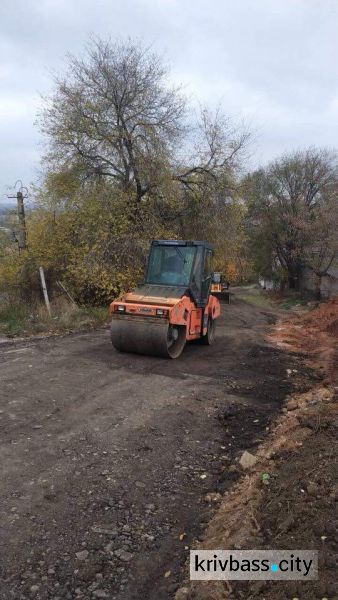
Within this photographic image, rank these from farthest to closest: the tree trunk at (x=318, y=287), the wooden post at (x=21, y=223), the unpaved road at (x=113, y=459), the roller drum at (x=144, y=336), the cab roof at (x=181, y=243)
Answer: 1. the tree trunk at (x=318, y=287)
2. the wooden post at (x=21, y=223)
3. the cab roof at (x=181, y=243)
4. the roller drum at (x=144, y=336)
5. the unpaved road at (x=113, y=459)

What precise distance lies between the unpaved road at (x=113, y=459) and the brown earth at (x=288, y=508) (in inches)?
10.4

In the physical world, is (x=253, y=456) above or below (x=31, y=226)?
below

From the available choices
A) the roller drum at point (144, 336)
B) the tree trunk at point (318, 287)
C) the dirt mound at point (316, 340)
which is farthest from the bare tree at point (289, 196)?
the roller drum at point (144, 336)

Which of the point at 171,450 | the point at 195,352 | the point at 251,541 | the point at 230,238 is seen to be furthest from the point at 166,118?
the point at 251,541

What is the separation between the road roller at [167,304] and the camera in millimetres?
9102

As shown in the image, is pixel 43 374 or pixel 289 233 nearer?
pixel 43 374

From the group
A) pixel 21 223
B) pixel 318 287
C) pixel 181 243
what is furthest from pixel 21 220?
pixel 318 287

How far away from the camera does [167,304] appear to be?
9.09 meters

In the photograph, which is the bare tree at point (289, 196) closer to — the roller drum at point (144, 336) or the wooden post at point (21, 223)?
the wooden post at point (21, 223)

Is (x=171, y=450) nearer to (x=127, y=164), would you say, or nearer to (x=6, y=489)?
(x=6, y=489)

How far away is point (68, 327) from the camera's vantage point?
13.0 meters

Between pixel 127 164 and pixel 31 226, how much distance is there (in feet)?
13.9

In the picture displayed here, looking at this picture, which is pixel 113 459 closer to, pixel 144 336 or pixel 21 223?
pixel 144 336

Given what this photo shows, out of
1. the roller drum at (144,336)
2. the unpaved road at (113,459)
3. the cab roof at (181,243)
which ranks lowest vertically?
the unpaved road at (113,459)
